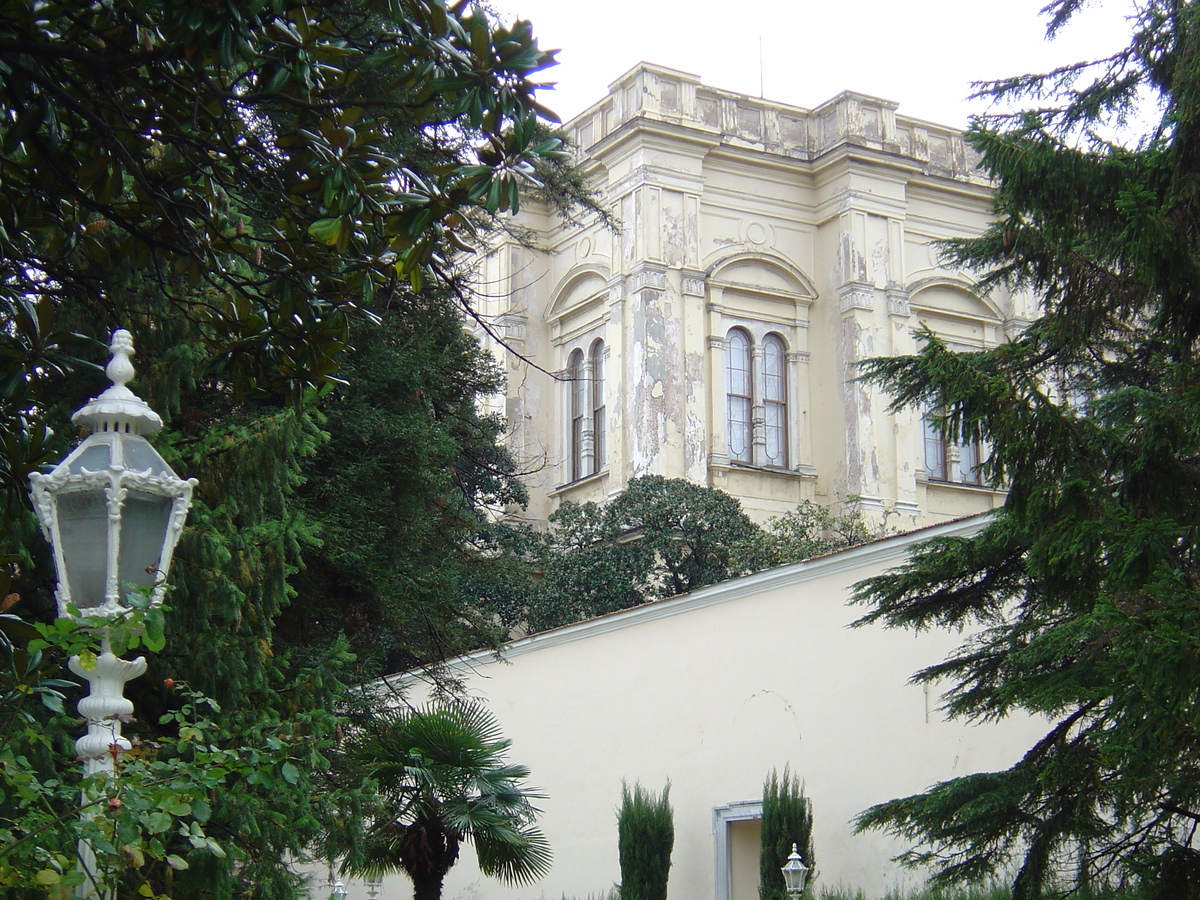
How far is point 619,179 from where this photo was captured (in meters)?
26.8

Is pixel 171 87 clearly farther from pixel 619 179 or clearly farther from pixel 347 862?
pixel 619 179

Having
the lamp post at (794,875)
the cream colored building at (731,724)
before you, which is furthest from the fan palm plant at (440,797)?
the cream colored building at (731,724)

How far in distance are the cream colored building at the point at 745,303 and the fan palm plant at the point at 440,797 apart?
14222mm

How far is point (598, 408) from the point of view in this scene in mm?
27750

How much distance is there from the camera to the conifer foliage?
741cm

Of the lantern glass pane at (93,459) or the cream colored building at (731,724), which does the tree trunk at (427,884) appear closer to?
the cream colored building at (731,724)

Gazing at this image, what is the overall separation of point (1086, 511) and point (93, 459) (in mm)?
5423

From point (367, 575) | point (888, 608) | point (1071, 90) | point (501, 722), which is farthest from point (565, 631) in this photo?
point (1071, 90)

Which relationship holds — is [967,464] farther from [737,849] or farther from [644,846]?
[644,846]

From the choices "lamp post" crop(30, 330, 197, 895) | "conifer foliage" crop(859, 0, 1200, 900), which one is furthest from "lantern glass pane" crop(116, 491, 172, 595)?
"conifer foliage" crop(859, 0, 1200, 900)

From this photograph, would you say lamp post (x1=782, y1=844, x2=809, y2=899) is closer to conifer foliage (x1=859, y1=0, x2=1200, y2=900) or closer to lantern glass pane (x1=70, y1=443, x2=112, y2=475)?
conifer foliage (x1=859, y1=0, x2=1200, y2=900)

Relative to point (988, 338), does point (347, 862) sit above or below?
below

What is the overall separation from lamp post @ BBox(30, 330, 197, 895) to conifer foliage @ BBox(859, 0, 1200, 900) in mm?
4160

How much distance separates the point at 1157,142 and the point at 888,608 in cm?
368
